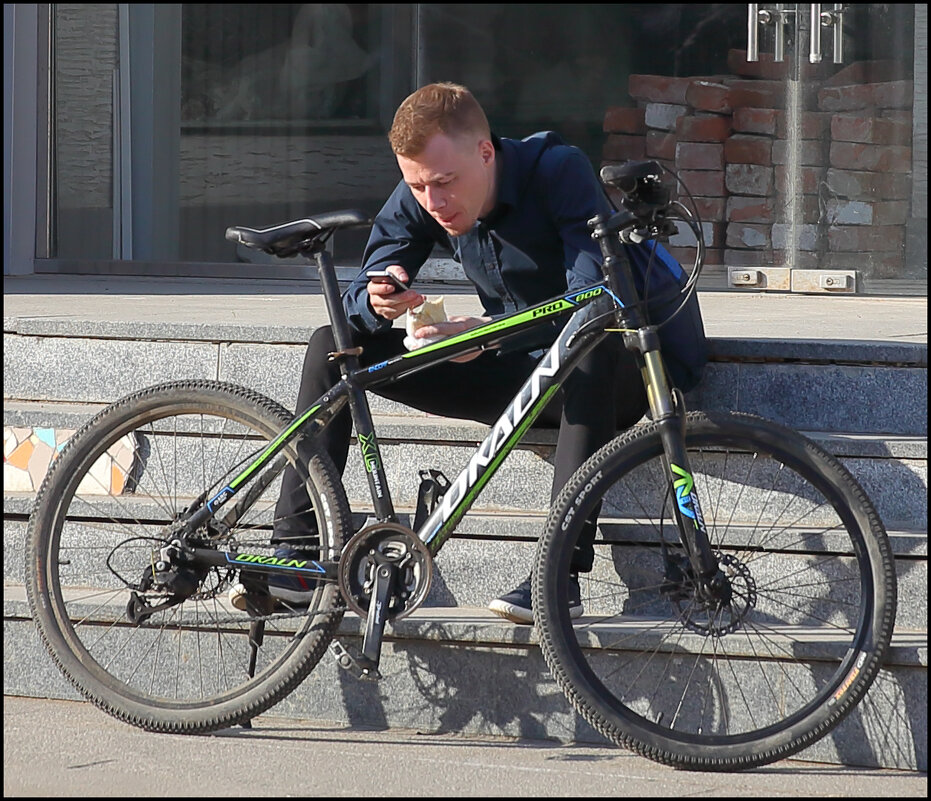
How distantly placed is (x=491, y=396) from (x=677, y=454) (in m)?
0.59

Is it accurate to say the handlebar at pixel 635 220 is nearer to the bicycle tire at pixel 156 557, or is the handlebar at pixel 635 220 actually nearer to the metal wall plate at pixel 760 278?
the bicycle tire at pixel 156 557

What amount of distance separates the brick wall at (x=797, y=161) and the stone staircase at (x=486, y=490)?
8.59 ft

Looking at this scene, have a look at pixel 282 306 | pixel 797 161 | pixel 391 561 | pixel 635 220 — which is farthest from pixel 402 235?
pixel 797 161

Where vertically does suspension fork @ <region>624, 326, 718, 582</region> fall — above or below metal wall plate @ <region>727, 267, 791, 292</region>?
below

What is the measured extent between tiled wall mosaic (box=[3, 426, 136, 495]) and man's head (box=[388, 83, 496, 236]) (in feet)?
3.85

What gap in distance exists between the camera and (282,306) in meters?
5.26

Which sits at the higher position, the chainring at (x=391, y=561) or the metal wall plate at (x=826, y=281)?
the metal wall plate at (x=826, y=281)

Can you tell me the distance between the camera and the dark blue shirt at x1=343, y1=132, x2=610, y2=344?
331 centimetres

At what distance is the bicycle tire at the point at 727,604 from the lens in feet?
9.82

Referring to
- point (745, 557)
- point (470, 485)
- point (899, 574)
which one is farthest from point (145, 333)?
point (899, 574)

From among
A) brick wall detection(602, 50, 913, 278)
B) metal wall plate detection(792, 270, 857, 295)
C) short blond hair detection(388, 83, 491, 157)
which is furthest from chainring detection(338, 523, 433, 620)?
brick wall detection(602, 50, 913, 278)

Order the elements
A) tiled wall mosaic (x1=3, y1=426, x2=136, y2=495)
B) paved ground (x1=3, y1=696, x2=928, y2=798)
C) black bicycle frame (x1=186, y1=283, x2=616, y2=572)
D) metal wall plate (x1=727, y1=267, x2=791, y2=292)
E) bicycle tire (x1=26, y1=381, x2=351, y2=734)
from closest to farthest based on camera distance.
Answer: paved ground (x1=3, y1=696, x2=928, y2=798)
black bicycle frame (x1=186, y1=283, x2=616, y2=572)
bicycle tire (x1=26, y1=381, x2=351, y2=734)
tiled wall mosaic (x1=3, y1=426, x2=136, y2=495)
metal wall plate (x1=727, y1=267, x2=791, y2=292)

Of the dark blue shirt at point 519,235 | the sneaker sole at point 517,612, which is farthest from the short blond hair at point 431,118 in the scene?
the sneaker sole at point 517,612

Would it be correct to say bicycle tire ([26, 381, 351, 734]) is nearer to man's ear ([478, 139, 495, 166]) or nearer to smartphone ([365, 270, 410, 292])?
smartphone ([365, 270, 410, 292])
